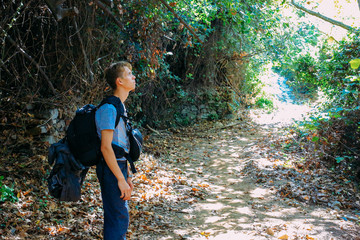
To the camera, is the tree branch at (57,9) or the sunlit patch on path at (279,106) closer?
the tree branch at (57,9)

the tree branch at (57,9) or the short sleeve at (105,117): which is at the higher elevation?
the tree branch at (57,9)

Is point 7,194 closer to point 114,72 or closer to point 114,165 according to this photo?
point 114,165

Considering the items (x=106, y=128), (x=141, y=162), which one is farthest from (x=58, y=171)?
(x=141, y=162)

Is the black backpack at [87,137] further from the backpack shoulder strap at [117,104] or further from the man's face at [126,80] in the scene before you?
the man's face at [126,80]

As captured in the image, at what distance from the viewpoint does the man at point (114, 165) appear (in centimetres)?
247

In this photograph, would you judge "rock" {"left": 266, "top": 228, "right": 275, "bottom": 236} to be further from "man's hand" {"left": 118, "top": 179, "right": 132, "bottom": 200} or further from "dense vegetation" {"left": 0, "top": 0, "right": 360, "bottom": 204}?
"man's hand" {"left": 118, "top": 179, "right": 132, "bottom": 200}

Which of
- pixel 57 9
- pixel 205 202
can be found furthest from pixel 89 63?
pixel 205 202

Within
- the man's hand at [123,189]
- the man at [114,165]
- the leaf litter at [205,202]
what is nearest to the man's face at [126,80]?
the man at [114,165]

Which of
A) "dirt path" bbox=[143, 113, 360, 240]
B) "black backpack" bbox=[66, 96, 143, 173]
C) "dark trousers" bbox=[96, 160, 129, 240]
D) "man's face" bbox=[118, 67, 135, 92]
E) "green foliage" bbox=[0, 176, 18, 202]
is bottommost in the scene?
"dirt path" bbox=[143, 113, 360, 240]

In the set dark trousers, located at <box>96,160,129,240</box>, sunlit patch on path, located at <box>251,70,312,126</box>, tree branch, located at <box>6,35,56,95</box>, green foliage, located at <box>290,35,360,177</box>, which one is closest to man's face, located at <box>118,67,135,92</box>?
dark trousers, located at <box>96,160,129,240</box>

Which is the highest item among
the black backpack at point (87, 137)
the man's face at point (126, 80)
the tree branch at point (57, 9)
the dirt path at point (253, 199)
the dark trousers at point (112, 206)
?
the tree branch at point (57, 9)

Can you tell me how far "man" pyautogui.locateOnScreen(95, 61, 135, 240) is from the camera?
2469 millimetres

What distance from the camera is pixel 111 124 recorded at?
8.09 ft

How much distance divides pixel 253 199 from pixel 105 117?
3688 mm
